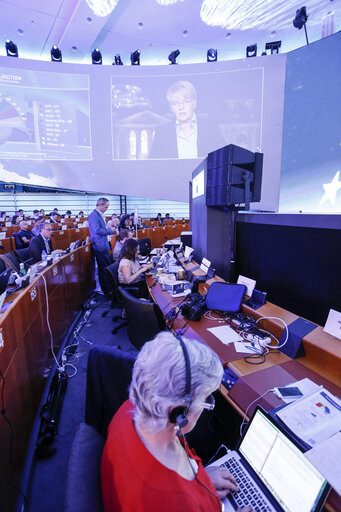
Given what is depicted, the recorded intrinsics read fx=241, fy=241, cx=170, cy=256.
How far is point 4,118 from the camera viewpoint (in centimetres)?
677

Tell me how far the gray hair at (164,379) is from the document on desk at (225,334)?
961mm

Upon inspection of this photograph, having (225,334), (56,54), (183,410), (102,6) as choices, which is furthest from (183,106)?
(183,410)

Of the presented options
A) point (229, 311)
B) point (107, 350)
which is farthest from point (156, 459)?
point (229, 311)

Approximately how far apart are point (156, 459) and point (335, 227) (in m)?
1.58

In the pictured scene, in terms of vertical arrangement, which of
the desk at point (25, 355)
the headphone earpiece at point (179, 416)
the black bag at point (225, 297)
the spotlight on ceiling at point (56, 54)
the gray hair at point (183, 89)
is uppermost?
the spotlight on ceiling at point (56, 54)

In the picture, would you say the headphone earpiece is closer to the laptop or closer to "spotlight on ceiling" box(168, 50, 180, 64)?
the laptop

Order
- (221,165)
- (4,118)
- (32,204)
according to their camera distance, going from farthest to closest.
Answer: (32,204) → (4,118) → (221,165)

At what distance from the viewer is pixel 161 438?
68cm

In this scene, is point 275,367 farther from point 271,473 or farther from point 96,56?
point 96,56

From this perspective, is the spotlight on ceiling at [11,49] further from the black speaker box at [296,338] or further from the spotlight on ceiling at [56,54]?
the black speaker box at [296,338]

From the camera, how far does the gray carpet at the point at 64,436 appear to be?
1.37m

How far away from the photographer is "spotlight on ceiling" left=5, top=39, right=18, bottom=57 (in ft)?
21.4

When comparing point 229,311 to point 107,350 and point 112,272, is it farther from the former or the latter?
point 112,272

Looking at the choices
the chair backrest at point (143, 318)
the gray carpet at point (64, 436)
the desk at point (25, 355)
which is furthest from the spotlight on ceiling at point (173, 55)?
the chair backrest at point (143, 318)
